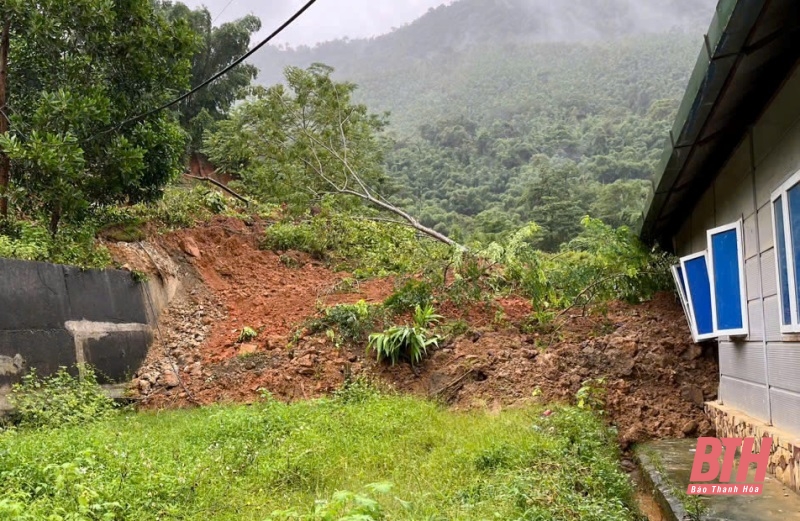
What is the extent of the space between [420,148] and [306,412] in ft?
128

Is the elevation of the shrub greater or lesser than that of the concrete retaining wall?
greater

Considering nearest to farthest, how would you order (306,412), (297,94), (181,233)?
(306,412) < (181,233) < (297,94)

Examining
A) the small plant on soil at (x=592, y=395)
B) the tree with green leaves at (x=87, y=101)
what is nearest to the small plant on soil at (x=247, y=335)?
the tree with green leaves at (x=87, y=101)

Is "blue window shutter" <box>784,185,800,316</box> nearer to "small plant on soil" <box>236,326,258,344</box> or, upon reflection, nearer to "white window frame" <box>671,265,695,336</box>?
"white window frame" <box>671,265,695,336</box>

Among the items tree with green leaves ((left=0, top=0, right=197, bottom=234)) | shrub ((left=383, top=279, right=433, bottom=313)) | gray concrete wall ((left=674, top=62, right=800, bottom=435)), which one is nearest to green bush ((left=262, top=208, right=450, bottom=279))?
shrub ((left=383, top=279, right=433, bottom=313))

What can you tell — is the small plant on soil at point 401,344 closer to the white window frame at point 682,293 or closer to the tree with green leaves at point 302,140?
the white window frame at point 682,293

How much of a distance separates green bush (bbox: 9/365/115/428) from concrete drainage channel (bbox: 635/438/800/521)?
550 centimetres

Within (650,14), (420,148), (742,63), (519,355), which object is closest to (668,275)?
(519,355)

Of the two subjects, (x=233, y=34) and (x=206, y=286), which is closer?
(x=206, y=286)

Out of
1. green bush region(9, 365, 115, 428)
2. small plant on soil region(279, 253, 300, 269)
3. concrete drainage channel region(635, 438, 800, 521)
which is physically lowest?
concrete drainage channel region(635, 438, 800, 521)

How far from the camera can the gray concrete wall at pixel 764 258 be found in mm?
3619

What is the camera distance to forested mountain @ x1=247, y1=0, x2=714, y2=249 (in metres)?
27.2

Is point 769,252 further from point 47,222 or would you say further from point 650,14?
point 650,14

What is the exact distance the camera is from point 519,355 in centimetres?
698
